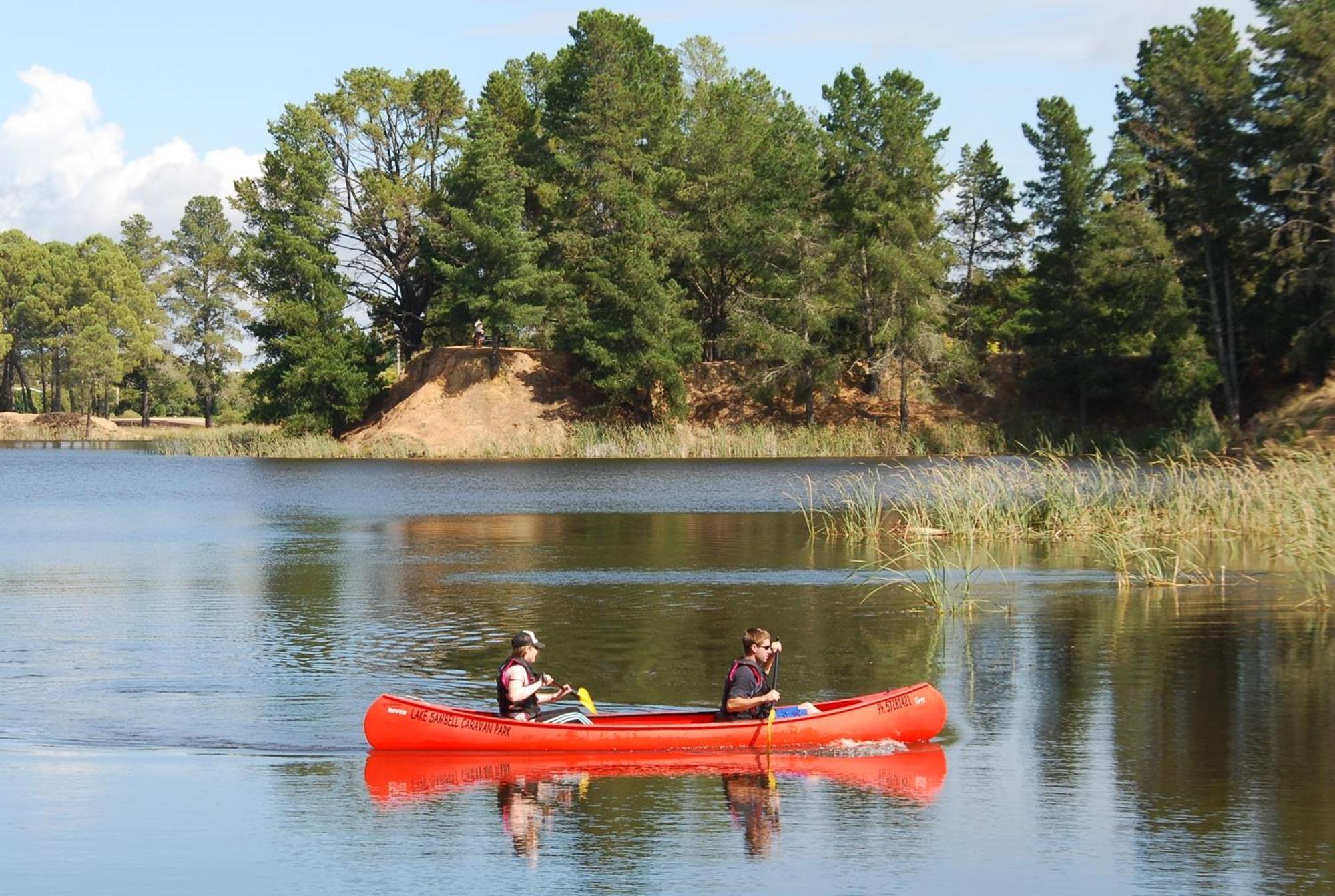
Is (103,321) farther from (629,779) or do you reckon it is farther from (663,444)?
(629,779)

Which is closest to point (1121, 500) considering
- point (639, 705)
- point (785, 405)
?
point (639, 705)

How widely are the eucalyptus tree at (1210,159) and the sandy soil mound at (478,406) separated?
1259 inches

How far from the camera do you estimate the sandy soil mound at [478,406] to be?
8000cm

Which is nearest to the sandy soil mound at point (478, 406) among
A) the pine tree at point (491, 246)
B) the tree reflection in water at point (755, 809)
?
the pine tree at point (491, 246)

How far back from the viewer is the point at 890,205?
7206cm

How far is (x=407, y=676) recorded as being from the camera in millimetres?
20141

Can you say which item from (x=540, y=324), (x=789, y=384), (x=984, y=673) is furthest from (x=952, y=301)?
(x=984, y=673)

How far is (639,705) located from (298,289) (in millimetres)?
65632

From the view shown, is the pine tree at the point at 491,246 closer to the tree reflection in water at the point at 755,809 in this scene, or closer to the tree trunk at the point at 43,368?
the tree trunk at the point at 43,368

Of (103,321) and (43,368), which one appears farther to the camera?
(43,368)

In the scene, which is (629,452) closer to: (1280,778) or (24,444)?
(24,444)

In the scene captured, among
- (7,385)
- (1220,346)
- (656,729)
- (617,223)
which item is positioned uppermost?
(617,223)

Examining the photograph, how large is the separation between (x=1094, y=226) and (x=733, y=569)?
43.2 metres

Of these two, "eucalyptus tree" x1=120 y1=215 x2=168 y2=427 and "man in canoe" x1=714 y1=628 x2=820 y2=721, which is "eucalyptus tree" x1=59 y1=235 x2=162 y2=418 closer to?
"eucalyptus tree" x1=120 y1=215 x2=168 y2=427
